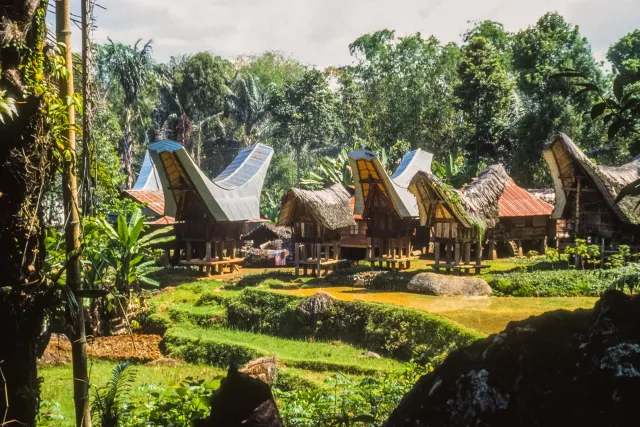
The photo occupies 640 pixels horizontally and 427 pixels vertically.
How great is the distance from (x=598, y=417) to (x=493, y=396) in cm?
39

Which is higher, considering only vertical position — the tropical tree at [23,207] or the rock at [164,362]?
the tropical tree at [23,207]

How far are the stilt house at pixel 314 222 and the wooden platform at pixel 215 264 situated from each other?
301 centimetres

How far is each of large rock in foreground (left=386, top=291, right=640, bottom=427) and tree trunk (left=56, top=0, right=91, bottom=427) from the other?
264cm

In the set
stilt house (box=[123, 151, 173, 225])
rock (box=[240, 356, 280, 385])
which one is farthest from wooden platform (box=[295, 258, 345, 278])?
rock (box=[240, 356, 280, 385])

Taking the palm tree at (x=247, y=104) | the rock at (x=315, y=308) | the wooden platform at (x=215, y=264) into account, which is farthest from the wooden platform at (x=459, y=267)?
the palm tree at (x=247, y=104)

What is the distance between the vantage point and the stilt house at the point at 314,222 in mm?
20656

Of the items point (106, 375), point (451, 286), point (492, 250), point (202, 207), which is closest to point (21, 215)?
point (106, 375)

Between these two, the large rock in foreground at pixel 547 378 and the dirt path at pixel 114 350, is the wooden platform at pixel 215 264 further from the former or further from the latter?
the large rock in foreground at pixel 547 378

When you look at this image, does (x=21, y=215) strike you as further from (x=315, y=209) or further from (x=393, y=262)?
(x=393, y=262)

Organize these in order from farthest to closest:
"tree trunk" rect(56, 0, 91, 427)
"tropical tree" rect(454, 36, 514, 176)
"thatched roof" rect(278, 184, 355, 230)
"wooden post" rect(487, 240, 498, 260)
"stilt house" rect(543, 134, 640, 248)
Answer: "tropical tree" rect(454, 36, 514, 176) → "wooden post" rect(487, 240, 498, 260) → "thatched roof" rect(278, 184, 355, 230) → "stilt house" rect(543, 134, 640, 248) → "tree trunk" rect(56, 0, 91, 427)

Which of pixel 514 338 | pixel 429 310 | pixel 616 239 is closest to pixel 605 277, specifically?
pixel 616 239

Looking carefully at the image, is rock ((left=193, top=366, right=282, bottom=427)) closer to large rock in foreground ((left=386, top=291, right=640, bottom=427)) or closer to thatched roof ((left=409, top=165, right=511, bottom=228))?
large rock in foreground ((left=386, top=291, right=640, bottom=427))

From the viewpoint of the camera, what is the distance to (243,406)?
10.2ft

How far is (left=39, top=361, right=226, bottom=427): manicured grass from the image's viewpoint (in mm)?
11242
